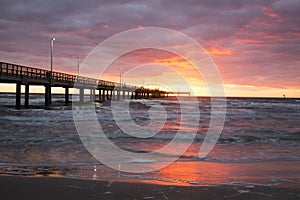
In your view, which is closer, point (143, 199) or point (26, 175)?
point (143, 199)

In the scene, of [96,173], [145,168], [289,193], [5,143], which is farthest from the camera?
[5,143]

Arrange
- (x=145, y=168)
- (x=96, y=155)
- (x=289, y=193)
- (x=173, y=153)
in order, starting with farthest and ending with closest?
(x=173, y=153)
(x=96, y=155)
(x=145, y=168)
(x=289, y=193)

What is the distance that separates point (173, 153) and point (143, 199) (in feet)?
14.9

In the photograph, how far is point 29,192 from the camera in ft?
15.0

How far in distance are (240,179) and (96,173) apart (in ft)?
9.35

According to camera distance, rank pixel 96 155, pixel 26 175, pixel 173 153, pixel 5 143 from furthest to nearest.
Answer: pixel 5 143
pixel 173 153
pixel 96 155
pixel 26 175

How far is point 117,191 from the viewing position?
15.5ft

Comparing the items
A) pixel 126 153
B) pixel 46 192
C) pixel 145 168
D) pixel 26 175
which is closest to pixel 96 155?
pixel 126 153

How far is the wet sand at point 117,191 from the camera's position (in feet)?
14.7

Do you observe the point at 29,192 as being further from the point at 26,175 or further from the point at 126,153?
the point at 126,153

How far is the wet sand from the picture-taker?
4473 millimetres

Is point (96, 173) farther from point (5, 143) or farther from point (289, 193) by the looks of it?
point (5, 143)

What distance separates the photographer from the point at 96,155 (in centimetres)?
820

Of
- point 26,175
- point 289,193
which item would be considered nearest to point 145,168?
point 26,175
